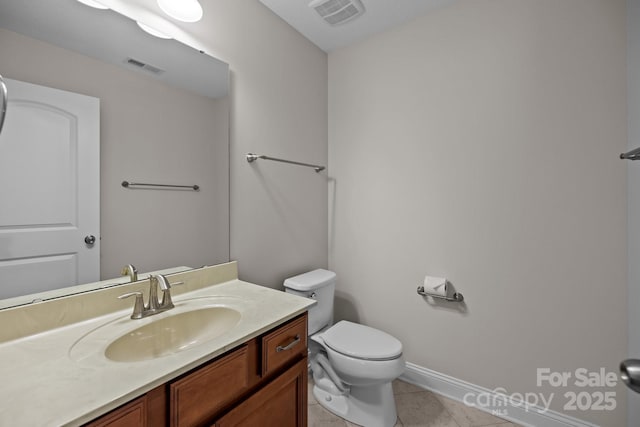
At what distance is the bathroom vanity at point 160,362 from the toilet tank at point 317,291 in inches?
17.6

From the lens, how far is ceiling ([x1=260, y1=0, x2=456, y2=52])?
5.58 ft

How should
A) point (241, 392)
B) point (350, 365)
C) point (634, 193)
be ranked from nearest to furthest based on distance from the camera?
point (241, 392) → point (634, 193) → point (350, 365)

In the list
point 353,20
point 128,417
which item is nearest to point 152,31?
point 353,20

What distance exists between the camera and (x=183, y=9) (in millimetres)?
1243

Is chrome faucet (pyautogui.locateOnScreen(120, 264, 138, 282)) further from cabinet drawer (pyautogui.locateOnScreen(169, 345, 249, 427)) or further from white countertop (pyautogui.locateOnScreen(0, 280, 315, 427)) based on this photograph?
cabinet drawer (pyautogui.locateOnScreen(169, 345, 249, 427))

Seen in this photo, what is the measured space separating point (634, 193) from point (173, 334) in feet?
6.81

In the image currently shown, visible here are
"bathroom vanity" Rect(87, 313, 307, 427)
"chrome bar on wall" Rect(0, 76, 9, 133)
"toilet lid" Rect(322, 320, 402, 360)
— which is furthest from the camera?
"toilet lid" Rect(322, 320, 402, 360)

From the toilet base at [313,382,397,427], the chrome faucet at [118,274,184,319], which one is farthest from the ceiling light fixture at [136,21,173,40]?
the toilet base at [313,382,397,427]

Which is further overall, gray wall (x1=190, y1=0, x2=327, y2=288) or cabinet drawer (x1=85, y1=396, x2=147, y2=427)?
gray wall (x1=190, y1=0, x2=327, y2=288)

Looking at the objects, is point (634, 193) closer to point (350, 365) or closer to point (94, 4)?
point (350, 365)

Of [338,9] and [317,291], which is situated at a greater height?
[338,9]

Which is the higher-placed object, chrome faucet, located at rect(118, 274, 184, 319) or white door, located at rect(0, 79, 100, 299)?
white door, located at rect(0, 79, 100, 299)

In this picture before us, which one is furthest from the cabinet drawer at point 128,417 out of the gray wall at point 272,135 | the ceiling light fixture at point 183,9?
the ceiling light fixture at point 183,9

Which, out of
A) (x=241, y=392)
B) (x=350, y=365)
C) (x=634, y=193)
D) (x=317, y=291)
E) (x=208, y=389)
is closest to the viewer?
(x=208, y=389)
